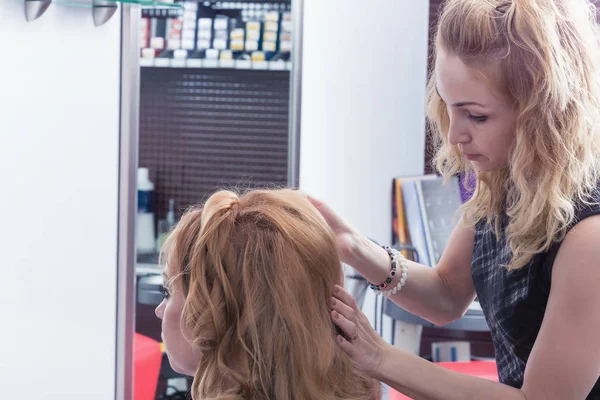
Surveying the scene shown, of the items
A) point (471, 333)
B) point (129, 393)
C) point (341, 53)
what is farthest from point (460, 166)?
point (471, 333)

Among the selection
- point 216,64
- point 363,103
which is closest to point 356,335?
point 216,64

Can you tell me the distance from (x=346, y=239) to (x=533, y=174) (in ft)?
1.10

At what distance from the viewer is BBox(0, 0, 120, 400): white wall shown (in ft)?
3.60

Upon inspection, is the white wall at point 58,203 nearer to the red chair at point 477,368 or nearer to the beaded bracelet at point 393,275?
the beaded bracelet at point 393,275

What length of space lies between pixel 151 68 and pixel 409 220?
1.09m

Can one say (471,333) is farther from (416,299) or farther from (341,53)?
(416,299)

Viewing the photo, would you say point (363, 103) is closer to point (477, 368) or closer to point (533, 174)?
point (477, 368)

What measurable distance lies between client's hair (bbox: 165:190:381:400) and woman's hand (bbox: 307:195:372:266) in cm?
29

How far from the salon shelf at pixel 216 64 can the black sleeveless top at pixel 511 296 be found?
3.96ft

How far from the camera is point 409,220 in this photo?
121 inches

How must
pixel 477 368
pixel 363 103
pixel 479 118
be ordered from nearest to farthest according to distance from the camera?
1. pixel 479 118
2. pixel 477 368
3. pixel 363 103

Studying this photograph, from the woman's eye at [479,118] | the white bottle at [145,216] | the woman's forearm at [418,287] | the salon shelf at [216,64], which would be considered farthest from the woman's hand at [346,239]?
the white bottle at [145,216]

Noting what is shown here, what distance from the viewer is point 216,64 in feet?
8.54

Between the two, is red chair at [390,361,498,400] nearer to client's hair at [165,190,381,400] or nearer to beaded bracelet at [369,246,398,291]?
beaded bracelet at [369,246,398,291]
